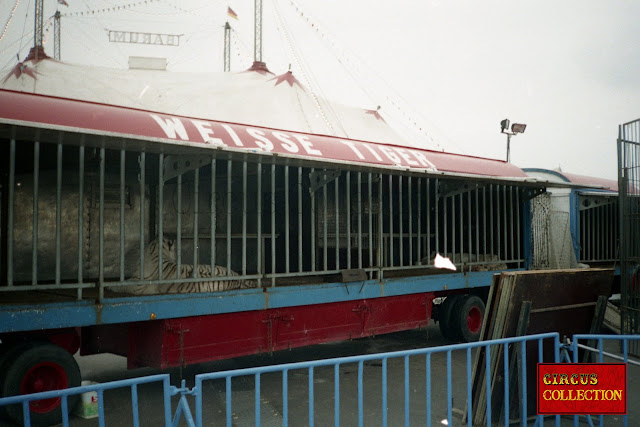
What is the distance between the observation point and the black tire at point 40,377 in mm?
4820

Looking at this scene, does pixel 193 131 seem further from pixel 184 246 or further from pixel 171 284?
pixel 184 246

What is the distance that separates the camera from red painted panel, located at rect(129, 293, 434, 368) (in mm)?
5691

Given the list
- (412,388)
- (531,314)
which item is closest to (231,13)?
(412,388)

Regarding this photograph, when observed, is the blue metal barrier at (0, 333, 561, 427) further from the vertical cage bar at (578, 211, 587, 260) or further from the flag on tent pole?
the flag on tent pole

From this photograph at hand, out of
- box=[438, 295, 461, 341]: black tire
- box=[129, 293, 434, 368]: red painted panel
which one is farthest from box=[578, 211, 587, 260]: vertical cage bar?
box=[129, 293, 434, 368]: red painted panel

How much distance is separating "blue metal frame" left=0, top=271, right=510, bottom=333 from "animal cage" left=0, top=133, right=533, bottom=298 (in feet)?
0.68

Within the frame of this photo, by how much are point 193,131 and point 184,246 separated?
269 centimetres

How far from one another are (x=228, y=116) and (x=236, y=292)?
7.88 meters

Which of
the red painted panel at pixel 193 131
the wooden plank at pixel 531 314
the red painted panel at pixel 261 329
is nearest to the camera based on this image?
the wooden plank at pixel 531 314

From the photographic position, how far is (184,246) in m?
8.64

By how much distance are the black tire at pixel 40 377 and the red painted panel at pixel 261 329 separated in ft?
2.49

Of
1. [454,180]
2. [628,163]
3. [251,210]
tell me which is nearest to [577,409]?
[454,180]

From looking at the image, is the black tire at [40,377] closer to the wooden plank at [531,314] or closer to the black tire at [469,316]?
the wooden plank at [531,314]

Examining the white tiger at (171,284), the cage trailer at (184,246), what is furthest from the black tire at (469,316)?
the white tiger at (171,284)
